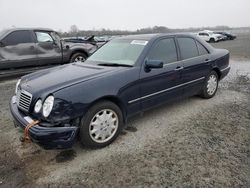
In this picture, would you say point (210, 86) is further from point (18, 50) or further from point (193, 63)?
point (18, 50)

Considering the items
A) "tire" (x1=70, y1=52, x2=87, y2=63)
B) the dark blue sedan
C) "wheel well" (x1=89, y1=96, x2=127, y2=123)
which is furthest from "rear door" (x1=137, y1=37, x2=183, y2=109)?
"tire" (x1=70, y1=52, x2=87, y2=63)

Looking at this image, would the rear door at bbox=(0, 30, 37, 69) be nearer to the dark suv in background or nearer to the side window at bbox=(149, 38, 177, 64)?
the dark suv in background

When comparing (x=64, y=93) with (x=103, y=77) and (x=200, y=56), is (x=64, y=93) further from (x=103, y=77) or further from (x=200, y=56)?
(x=200, y=56)

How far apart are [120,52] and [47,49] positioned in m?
5.14

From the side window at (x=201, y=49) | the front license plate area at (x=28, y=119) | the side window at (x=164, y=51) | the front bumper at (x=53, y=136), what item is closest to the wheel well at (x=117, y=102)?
the front bumper at (x=53, y=136)

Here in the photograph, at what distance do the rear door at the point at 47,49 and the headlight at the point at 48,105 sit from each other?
19.3 ft

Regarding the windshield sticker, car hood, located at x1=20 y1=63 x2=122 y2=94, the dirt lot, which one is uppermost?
the windshield sticker

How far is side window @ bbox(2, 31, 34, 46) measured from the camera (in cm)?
775

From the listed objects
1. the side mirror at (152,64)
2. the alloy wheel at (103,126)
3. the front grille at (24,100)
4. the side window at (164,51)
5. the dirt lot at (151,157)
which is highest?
the side window at (164,51)

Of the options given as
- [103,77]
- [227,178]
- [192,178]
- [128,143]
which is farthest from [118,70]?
[227,178]

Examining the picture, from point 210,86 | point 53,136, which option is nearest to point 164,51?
point 210,86

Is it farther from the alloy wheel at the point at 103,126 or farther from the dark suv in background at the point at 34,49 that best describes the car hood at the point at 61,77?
the dark suv in background at the point at 34,49

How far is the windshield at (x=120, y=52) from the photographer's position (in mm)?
3977

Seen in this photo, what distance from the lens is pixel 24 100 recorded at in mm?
3312
